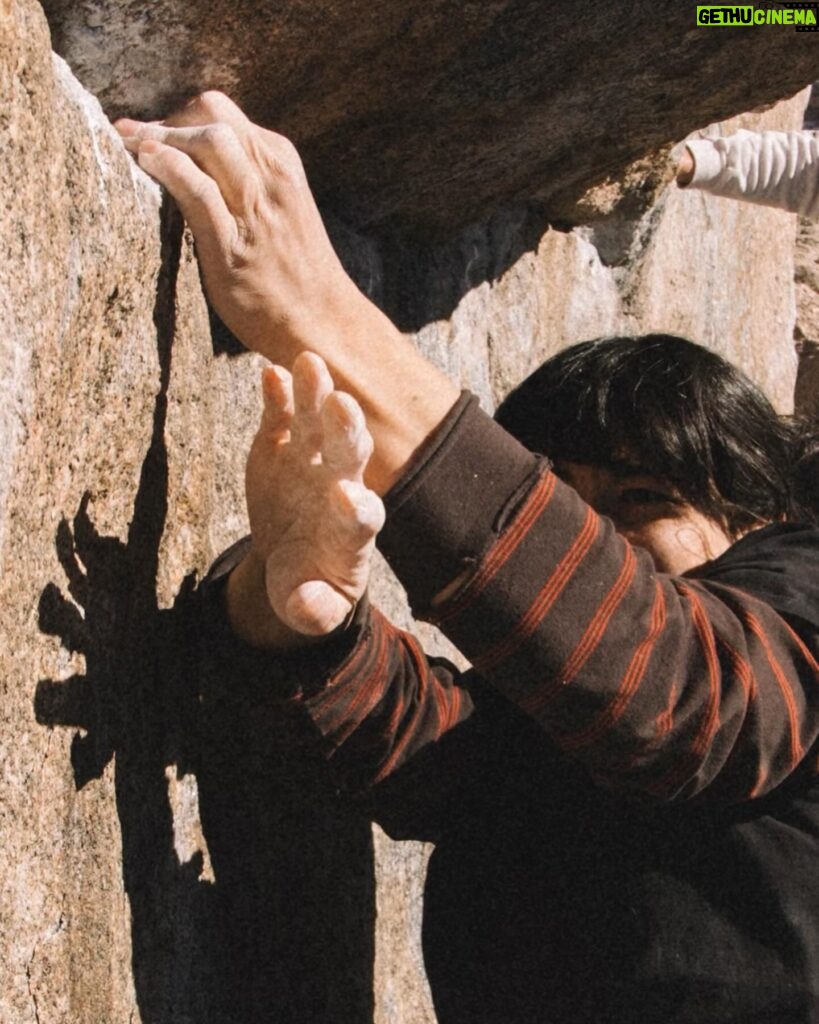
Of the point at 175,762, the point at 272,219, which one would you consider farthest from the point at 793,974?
the point at 272,219

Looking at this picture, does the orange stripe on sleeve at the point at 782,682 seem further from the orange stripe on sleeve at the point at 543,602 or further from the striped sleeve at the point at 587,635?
the orange stripe on sleeve at the point at 543,602

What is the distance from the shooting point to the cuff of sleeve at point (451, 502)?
89 cm

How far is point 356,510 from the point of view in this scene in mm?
834

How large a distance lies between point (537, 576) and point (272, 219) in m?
0.30

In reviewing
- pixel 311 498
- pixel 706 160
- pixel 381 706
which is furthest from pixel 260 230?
pixel 706 160

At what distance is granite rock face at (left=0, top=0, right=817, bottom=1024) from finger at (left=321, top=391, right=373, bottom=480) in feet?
0.54

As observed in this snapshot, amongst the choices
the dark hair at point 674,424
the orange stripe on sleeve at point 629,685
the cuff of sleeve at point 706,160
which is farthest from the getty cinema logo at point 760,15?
the cuff of sleeve at point 706,160

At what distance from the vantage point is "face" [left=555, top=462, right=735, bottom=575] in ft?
3.98

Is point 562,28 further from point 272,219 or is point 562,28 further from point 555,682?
point 555,682

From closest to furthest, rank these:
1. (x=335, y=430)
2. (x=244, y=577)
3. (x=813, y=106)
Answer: (x=335, y=430)
(x=244, y=577)
(x=813, y=106)

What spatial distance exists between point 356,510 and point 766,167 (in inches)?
43.1

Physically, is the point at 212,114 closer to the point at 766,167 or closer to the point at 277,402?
the point at 277,402

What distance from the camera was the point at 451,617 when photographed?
91 cm

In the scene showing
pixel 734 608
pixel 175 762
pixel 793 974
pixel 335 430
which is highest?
pixel 335 430
